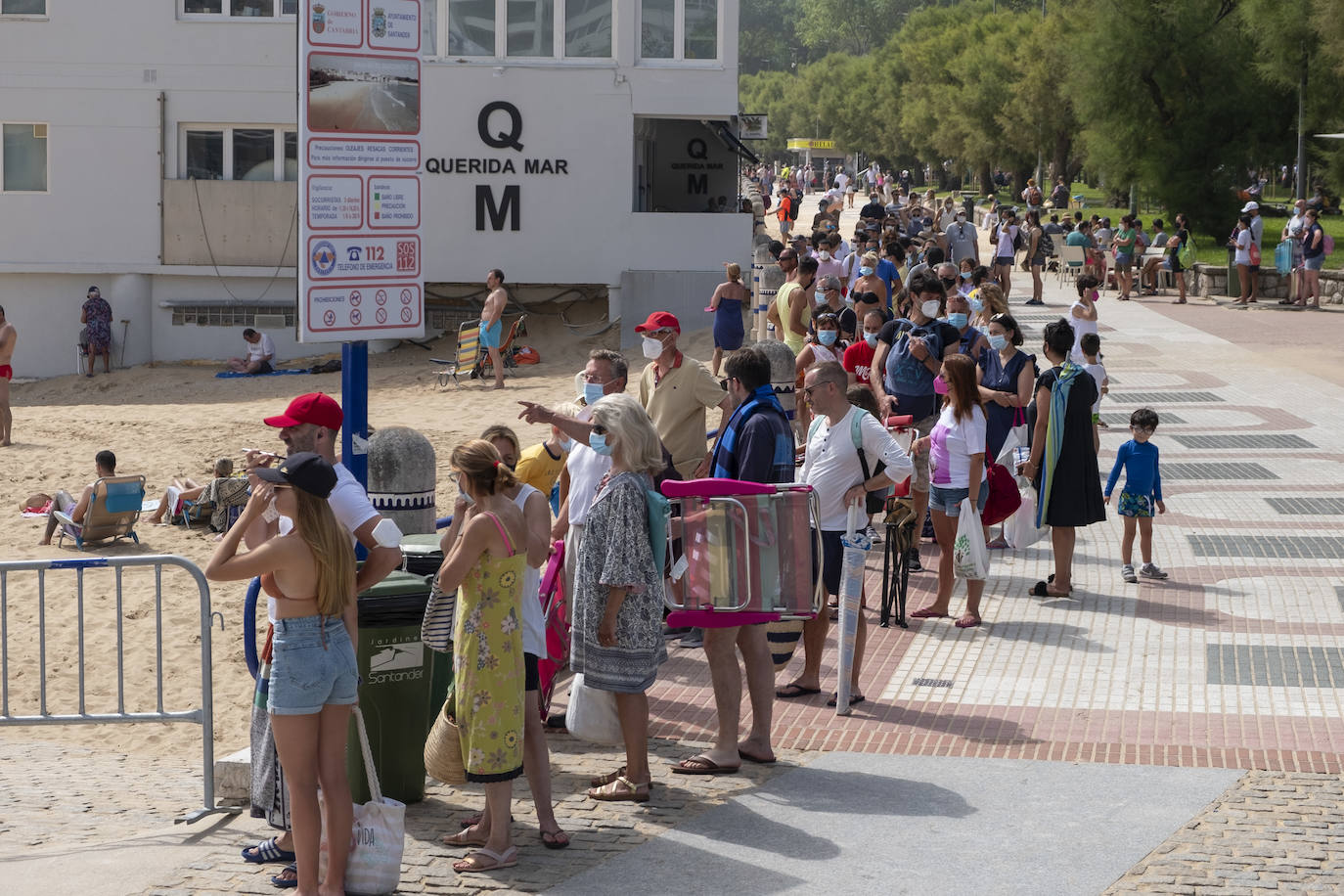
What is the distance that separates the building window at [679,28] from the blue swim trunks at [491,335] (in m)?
6.72

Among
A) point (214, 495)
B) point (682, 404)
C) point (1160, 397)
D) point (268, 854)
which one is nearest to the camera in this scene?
point (268, 854)

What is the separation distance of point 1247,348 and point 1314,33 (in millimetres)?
12277

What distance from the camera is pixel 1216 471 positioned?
1500 cm

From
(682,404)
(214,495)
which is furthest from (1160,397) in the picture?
(682,404)

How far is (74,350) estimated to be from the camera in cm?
2920

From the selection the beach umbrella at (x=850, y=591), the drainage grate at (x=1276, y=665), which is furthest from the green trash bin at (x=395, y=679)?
the drainage grate at (x=1276, y=665)

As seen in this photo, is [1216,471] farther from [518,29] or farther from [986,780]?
[518,29]

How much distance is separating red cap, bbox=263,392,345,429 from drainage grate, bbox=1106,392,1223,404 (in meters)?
14.6

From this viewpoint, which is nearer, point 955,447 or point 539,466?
point 539,466

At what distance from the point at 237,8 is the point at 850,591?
78.5 feet

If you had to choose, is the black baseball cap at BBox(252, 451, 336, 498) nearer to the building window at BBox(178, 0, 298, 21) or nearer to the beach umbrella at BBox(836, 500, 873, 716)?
the beach umbrella at BBox(836, 500, 873, 716)

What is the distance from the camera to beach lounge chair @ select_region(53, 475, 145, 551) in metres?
14.8

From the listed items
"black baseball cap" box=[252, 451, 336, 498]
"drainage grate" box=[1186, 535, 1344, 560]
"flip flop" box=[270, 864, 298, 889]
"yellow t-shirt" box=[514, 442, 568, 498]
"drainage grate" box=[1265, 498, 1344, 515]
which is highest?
"black baseball cap" box=[252, 451, 336, 498]

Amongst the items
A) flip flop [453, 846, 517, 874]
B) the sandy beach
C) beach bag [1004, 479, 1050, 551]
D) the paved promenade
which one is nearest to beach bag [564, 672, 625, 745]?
the paved promenade
